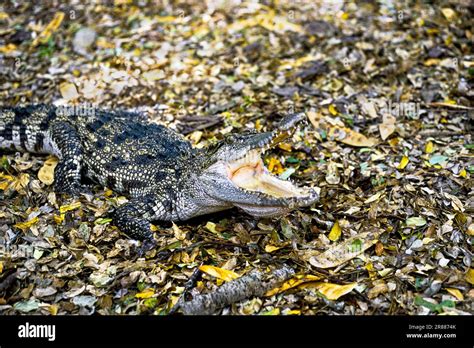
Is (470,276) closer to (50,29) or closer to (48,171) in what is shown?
(48,171)

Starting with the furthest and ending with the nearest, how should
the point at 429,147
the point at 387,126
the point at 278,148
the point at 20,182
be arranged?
the point at 387,126 < the point at 278,148 < the point at 429,147 < the point at 20,182

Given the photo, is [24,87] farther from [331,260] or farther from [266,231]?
[331,260]

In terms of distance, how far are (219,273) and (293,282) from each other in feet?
2.07

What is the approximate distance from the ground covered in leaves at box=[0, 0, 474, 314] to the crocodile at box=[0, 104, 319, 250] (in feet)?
0.65

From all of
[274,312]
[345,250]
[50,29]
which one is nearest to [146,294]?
[274,312]

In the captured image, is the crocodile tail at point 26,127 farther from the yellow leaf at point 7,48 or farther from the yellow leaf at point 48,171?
the yellow leaf at point 7,48

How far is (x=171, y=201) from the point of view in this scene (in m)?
5.54

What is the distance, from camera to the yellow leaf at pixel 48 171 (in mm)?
6230

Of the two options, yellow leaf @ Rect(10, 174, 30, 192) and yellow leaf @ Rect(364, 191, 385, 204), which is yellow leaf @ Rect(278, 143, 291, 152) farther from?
yellow leaf @ Rect(10, 174, 30, 192)

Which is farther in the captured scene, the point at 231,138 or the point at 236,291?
the point at 231,138

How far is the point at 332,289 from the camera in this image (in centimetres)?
462

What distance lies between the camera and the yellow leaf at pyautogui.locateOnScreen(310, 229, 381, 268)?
4.91 m

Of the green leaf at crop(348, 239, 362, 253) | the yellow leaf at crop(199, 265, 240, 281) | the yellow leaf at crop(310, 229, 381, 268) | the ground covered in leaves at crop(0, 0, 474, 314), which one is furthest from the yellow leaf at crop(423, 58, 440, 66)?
the yellow leaf at crop(199, 265, 240, 281)
